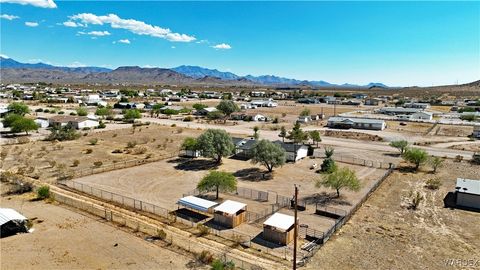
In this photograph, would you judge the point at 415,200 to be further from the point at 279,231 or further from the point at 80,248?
the point at 80,248

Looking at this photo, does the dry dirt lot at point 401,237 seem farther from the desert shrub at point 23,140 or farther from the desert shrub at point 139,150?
the desert shrub at point 23,140

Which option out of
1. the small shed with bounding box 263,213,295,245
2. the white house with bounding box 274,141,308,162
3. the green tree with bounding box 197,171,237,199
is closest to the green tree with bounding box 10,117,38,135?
the white house with bounding box 274,141,308,162

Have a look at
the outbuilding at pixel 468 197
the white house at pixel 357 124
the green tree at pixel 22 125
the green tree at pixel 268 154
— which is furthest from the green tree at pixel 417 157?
the green tree at pixel 22 125

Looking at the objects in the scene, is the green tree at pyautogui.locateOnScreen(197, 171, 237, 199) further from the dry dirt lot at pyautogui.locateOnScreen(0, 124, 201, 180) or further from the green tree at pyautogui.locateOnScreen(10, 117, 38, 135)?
the green tree at pyautogui.locateOnScreen(10, 117, 38, 135)

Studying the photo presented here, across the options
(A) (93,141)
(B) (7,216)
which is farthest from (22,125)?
(B) (7,216)

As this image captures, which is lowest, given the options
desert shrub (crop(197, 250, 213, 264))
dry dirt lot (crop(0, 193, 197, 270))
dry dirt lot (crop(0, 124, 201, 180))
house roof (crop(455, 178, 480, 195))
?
dry dirt lot (crop(0, 193, 197, 270))

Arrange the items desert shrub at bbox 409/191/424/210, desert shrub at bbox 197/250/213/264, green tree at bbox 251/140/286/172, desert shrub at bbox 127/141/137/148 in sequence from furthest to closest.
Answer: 1. desert shrub at bbox 127/141/137/148
2. green tree at bbox 251/140/286/172
3. desert shrub at bbox 409/191/424/210
4. desert shrub at bbox 197/250/213/264
